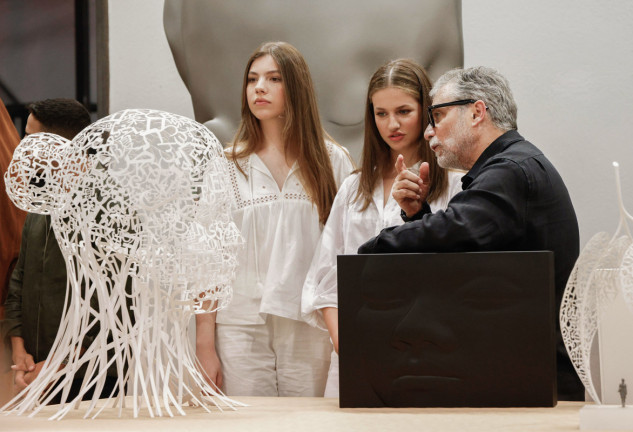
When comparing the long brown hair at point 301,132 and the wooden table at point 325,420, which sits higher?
the long brown hair at point 301,132

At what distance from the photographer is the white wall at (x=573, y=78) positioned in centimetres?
→ 293

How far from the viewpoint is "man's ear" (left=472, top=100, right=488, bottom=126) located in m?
2.03

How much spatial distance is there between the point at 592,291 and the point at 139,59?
7.74 feet

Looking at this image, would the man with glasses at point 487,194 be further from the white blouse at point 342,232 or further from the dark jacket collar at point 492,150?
the white blouse at point 342,232

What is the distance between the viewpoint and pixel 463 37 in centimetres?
307

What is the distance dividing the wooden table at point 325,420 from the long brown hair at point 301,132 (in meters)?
0.98

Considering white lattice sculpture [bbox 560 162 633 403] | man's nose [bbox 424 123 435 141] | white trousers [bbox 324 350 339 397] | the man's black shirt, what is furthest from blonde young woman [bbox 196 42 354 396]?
white lattice sculpture [bbox 560 162 633 403]

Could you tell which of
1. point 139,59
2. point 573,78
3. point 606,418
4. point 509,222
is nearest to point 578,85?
point 573,78

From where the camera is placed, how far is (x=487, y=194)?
170cm

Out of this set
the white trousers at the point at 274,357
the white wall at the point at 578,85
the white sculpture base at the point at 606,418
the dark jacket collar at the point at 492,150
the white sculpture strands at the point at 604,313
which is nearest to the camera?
the white sculpture base at the point at 606,418

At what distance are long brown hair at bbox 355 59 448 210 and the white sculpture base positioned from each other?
112 centimetres

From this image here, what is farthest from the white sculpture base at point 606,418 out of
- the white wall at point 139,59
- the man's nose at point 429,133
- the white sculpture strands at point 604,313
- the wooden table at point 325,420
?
the white wall at point 139,59

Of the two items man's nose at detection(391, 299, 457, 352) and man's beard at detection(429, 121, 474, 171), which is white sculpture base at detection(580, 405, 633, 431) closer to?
man's nose at detection(391, 299, 457, 352)

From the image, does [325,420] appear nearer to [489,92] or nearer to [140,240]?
[140,240]
